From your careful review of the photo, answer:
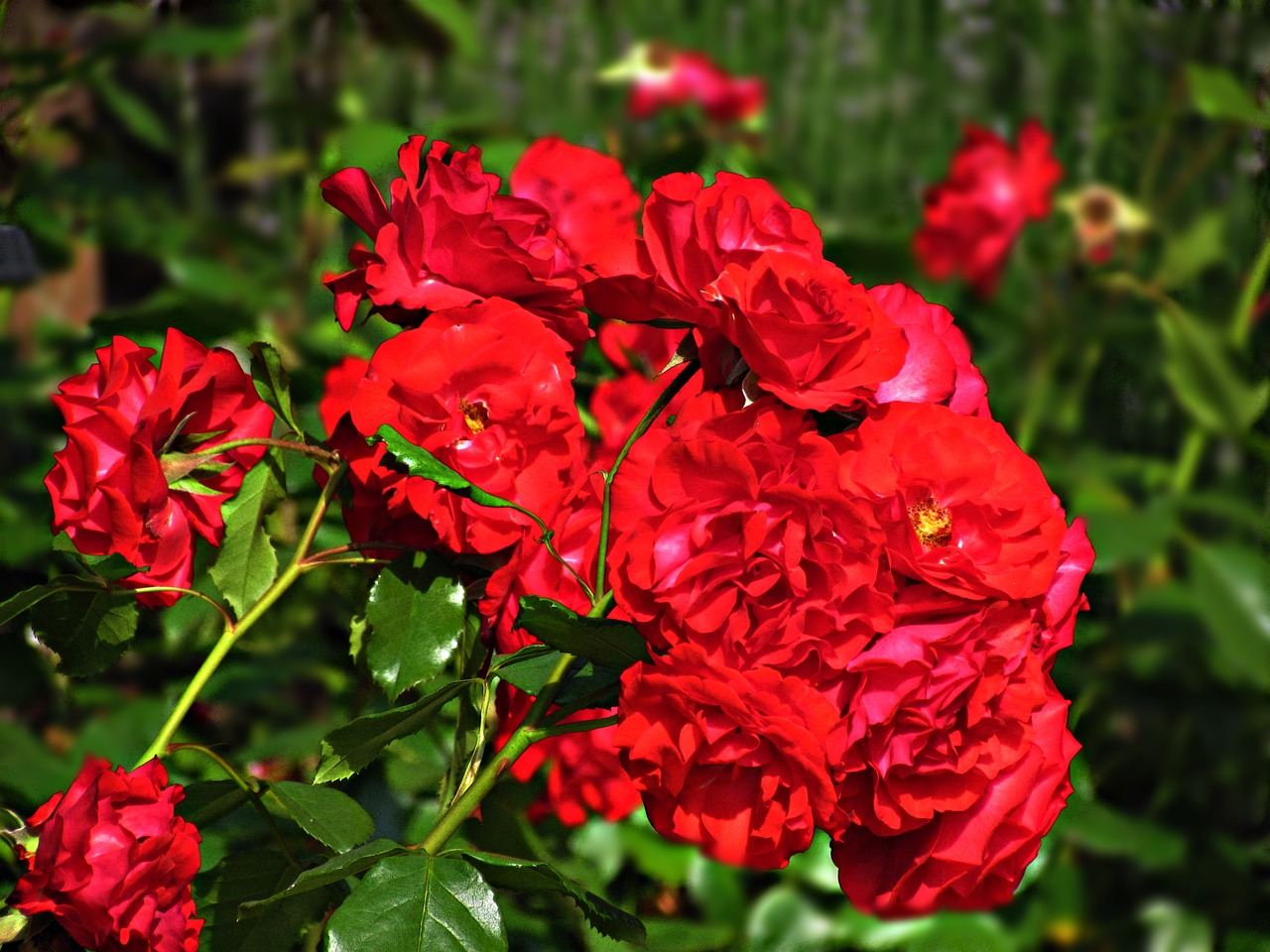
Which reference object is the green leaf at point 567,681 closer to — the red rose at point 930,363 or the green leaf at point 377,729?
the green leaf at point 377,729

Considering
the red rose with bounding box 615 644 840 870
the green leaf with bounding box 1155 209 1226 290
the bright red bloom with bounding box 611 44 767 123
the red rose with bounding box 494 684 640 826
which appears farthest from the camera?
the bright red bloom with bounding box 611 44 767 123

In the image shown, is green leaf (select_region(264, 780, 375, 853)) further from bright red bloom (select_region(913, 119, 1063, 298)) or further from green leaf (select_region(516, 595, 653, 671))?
bright red bloom (select_region(913, 119, 1063, 298))

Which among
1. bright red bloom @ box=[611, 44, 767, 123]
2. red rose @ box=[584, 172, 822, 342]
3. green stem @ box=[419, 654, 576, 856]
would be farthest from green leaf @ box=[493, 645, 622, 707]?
bright red bloom @ box=[611, 44, 767, 123]

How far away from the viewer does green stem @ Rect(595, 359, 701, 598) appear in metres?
0.37

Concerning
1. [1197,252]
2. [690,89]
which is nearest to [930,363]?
[1197,252]

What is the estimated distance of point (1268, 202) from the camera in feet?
3.81

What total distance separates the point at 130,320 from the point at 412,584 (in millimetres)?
283

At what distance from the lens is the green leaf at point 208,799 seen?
17.7 inches

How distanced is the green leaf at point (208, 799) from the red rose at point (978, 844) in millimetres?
219

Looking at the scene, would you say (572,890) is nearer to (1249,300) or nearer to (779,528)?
(779,528)

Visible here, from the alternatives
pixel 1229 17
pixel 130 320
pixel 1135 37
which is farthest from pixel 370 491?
pixel 1135 37

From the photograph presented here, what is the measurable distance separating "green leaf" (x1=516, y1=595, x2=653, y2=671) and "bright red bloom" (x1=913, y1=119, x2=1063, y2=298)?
1.16m

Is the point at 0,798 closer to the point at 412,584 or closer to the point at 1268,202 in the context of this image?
the point at 412,584

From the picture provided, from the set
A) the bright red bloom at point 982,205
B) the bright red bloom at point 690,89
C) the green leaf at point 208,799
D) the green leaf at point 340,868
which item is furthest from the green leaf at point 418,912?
the bright red bloom at point 690,89
